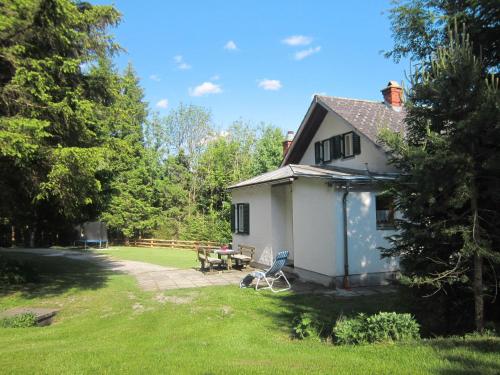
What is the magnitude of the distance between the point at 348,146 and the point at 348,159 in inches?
21.6

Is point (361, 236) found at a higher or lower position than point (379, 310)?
higher

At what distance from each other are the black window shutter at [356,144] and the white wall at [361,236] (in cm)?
291

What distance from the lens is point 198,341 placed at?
6363 mm

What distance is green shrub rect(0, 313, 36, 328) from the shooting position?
7.66m

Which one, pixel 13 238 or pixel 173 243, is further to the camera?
pixel 13 238

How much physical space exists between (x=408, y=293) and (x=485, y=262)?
1322mm

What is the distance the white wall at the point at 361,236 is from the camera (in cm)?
1116

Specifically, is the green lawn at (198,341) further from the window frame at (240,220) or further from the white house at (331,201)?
the window frame at (240,220)

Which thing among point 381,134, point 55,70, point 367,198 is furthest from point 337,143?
point 55,70

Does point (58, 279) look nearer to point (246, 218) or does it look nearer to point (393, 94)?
point (246, 218)

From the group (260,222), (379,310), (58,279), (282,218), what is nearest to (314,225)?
(282,218)

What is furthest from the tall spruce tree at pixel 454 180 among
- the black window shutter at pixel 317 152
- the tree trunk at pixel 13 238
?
the tree trunk at pixel 13 238

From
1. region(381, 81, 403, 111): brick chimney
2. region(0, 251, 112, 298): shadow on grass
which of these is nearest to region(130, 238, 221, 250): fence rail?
region(0, 251, 112, 298): shadow on grass

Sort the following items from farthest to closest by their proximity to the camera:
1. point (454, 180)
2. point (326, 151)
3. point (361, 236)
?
point (326, 151), point (361, 236), point (454, 180)
